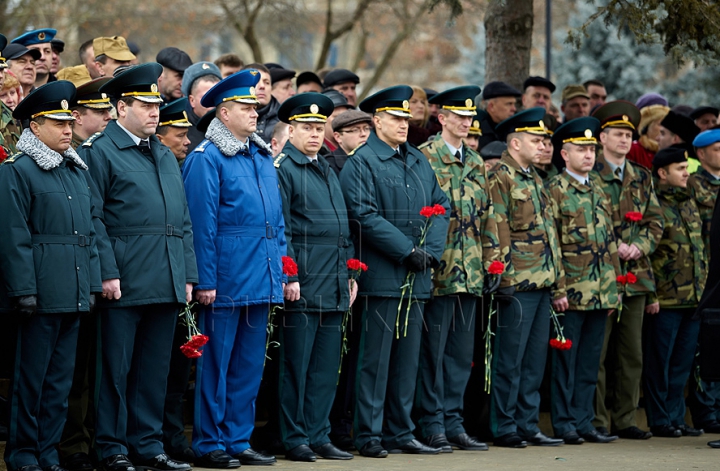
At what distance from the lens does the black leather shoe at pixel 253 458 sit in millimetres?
7930

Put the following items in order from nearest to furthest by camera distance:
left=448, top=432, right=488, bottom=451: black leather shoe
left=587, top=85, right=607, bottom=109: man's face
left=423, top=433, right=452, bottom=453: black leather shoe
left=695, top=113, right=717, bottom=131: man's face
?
left=423, top=433, right=452, bottom=453: black leather shoe
left=448, top=432, right=488, bottom=451: black leather shoe
left=695, top=113, right=717, bottom=131: man's face
left=587, top=85, right=607, bottom=109: man's face

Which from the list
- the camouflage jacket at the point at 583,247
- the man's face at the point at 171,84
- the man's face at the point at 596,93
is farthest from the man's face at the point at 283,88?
the man's face at the point at 596,93

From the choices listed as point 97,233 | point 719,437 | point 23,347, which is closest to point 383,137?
point 97,233

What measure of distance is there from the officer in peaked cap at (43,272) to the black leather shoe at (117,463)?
307 mm

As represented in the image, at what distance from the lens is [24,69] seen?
938cm

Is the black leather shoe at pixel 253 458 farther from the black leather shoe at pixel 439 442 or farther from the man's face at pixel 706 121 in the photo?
the man's face at pixel 706 121

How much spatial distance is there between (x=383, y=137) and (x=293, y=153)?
85 centimetres

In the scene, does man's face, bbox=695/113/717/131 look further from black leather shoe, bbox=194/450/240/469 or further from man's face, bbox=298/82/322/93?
black leather shoe, bbox=194/450/240/469

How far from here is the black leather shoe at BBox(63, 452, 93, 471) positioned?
7480mm

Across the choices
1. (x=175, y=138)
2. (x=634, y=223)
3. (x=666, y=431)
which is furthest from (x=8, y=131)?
(x=666, y=431)

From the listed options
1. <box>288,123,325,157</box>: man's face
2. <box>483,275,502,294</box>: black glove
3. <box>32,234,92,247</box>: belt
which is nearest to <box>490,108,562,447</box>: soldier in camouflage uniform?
<box>483,275,502,294</box>: black glove

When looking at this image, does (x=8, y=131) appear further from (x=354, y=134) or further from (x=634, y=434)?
(x=634, y=434)

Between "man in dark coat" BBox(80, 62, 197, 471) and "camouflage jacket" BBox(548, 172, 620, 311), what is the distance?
385 centimetres

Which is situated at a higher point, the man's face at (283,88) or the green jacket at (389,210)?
the man's face at (283,88)
